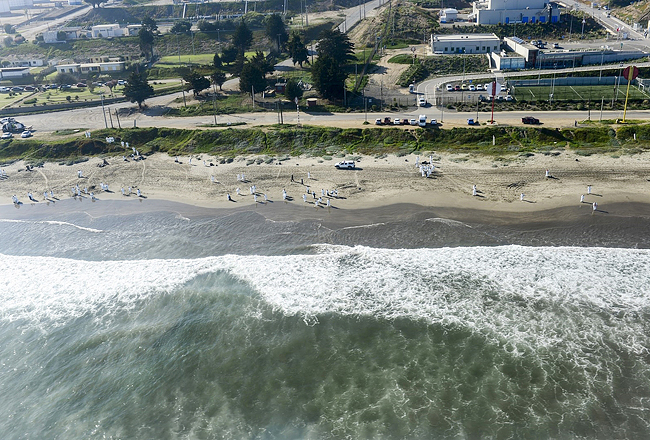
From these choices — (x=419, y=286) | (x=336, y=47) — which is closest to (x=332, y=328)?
(x=419, y=286)

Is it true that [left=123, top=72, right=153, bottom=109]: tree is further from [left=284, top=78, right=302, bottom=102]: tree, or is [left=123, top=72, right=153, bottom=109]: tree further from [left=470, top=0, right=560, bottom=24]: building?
[left=470, top=0, right=560, bottom=24]: building

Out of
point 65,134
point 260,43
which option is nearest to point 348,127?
point 65,134

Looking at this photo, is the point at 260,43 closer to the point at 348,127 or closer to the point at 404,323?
the point at 348,127

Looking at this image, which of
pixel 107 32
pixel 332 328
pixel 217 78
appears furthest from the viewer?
pixel 107 32

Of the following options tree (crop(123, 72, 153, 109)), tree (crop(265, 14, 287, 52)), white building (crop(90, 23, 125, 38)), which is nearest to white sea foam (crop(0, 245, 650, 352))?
tree (crop(123, 72, 153, 109))

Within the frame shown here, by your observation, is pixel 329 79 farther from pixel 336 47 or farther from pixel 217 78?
pixel 217 78

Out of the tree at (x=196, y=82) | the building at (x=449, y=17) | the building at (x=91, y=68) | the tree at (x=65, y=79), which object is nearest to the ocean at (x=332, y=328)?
the tree at (x=196, y=82)
